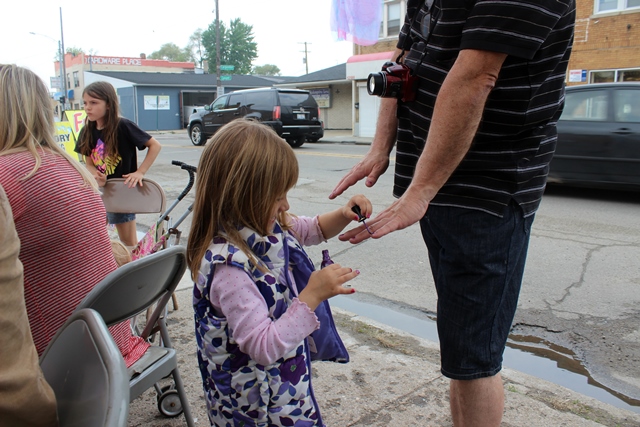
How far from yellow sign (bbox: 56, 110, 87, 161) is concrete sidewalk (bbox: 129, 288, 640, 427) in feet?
25.5

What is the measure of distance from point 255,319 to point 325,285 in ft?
0.70

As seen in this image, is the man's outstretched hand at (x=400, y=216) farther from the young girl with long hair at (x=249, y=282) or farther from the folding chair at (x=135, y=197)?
the folding chair at (x=135, y=197)

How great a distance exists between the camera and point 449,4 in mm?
1583

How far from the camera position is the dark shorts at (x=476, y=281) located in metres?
1.64

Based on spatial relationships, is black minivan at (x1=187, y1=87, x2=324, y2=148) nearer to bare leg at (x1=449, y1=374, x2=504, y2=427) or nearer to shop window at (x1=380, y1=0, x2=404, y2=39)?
shop window at (x1=380, y1=0, x2=404, y2=39)

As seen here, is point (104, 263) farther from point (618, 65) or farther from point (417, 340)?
point (618, 65)

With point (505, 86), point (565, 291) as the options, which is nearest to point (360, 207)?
point (505, 86)

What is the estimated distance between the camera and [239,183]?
160 cm

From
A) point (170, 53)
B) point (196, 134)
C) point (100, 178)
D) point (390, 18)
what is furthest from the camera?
point (170, 53)

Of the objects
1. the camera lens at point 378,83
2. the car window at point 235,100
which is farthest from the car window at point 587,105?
the car window at point 235,100

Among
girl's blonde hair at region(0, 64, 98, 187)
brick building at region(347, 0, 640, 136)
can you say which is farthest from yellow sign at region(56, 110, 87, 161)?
brick building at region(347, 0, 640, 136)

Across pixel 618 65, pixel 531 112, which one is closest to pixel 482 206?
pixel 531 112

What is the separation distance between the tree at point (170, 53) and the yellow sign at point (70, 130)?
77.1m

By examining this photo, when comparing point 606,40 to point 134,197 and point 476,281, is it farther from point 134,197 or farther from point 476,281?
point 476,281
